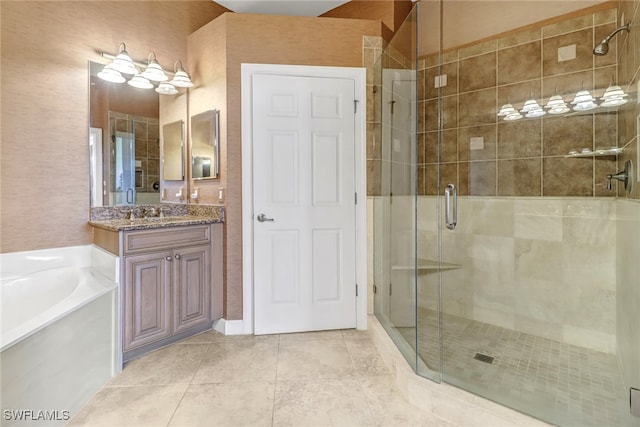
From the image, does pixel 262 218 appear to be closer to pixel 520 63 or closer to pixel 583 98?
pixel 520 63

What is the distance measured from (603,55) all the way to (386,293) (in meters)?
2.11

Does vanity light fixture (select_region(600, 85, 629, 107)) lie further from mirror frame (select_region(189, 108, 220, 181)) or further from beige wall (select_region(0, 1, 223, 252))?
beige wall (select_region(0, 1, 223, 252))

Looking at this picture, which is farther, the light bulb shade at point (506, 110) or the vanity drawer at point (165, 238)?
the light bulb shade at point (506, 110)

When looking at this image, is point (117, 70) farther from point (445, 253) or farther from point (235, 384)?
point (445, 253)

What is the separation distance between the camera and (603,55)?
2029mm

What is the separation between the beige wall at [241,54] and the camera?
2.51 m

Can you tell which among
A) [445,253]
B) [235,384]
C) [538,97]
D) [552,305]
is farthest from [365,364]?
[538,97]

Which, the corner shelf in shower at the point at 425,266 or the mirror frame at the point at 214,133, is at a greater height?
the mirror frame at the point at 214,133

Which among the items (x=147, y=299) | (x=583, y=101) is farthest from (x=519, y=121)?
(x=147, y=299)

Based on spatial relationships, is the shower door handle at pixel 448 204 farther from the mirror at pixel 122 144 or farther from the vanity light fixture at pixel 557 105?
the mirror at pixel 122 144

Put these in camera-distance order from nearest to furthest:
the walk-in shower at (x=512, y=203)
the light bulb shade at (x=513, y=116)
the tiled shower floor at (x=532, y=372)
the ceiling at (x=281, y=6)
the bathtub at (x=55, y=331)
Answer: the bathtub at (x=55, y=331)
the tiled shower floor at (x=532, y=372)
the walk-in shower at (x=512, y=203)
the light bulb shade at (x=513, y=116)
the ceiling at (x=281, y=6)

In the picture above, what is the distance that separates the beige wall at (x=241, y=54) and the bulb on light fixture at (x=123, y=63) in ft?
2.04

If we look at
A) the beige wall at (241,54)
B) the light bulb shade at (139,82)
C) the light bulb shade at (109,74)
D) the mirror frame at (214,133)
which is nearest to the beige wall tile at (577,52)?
the beige wall at (241,54)

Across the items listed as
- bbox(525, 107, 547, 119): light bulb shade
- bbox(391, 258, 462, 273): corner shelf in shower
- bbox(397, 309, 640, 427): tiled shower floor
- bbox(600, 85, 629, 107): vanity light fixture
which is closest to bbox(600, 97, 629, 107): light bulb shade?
bbox(600, 85, 629, 107): vanity light fixture
